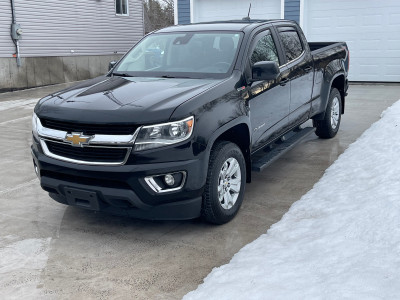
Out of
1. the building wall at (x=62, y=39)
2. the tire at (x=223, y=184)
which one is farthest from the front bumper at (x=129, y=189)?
the building wall at (x=62, y=39)

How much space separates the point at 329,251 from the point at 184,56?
2.59 m

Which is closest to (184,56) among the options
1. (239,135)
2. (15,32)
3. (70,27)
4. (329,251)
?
(239,135)

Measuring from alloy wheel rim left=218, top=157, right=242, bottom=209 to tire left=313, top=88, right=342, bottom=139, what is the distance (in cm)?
330

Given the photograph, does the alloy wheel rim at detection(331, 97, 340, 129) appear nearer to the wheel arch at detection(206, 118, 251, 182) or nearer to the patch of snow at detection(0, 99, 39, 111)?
the wheel arch at detection(206, 118, 251, 182)

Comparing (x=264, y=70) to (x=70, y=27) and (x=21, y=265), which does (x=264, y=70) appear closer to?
(x=21, y=265)

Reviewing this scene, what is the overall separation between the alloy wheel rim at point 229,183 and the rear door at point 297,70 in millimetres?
1624

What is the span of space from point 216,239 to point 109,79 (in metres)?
2.03

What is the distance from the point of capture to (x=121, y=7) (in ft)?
67.1

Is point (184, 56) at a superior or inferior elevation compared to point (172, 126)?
superior

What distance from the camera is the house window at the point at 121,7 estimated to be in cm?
2021

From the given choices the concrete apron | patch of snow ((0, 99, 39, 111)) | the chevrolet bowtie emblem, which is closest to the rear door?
the concrete apron

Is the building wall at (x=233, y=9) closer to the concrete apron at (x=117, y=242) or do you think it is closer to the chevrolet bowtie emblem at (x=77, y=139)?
the concrete apron at (x=117, y=242)

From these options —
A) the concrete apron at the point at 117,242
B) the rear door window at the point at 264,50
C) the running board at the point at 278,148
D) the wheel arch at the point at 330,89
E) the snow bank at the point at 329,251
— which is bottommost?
the concrete apron at the point at 117,242

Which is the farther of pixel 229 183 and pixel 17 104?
pixel 17 104
